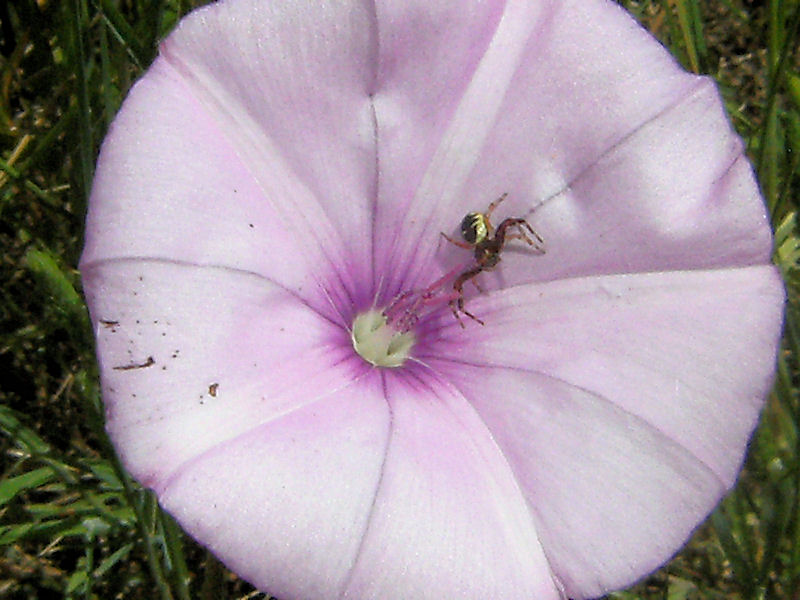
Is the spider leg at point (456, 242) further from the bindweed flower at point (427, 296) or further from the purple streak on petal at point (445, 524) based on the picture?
the purple streak on petal at point (445, 524)

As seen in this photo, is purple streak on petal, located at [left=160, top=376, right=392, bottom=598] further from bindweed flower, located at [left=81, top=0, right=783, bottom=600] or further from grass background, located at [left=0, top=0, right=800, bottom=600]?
grass background, located at [left=0, top=0, right=800, bottom=600]

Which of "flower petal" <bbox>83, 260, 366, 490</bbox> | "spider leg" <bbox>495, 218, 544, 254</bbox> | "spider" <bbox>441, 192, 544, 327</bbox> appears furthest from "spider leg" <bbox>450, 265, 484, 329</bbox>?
"flower petal" <bbox>83, 260, 366, 490</bbox>

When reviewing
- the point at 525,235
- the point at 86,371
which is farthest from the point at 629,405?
the point at 86,371

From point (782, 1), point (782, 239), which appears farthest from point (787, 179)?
point (782, 1)

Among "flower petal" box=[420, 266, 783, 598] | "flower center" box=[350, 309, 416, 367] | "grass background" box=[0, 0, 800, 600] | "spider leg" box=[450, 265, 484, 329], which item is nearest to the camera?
"flower petal" box=[420, 266, 783, 598]

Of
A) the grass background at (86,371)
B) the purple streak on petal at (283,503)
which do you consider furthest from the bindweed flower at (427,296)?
the grass background at (86,371)

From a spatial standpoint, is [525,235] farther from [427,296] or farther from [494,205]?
[427,296]
